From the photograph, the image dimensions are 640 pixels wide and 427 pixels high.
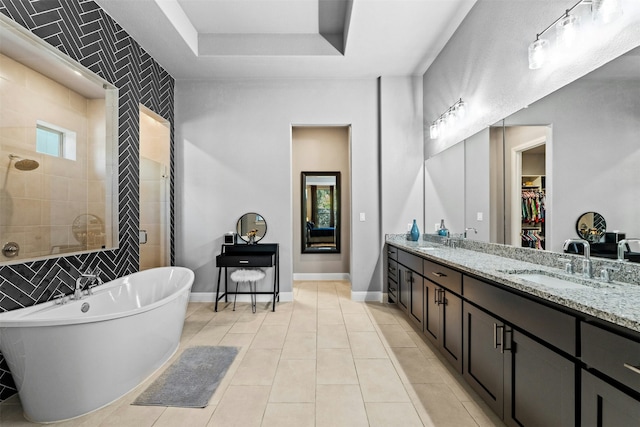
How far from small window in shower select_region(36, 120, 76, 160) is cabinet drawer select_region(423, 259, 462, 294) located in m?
3.06

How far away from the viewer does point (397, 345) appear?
2.91 metres

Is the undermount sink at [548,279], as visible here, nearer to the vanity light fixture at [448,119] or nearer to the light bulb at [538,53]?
the light bulb at [538,53]

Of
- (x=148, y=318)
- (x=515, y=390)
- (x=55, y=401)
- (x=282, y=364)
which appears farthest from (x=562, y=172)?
(x=55, y=401)

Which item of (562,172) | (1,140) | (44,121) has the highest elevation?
(44,121)

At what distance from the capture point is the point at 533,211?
2.24m

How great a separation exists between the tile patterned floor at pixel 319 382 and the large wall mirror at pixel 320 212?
2.22 metres

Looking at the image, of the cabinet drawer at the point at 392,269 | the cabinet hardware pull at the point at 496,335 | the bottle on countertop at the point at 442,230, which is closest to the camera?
the cabinet hardware pull at the point at 496,335

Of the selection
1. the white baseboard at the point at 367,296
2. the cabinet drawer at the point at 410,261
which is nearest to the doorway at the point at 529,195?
the cabinet drawer at the point at 410,261

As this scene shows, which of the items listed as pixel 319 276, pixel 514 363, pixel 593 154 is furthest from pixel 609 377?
pixel 319 276

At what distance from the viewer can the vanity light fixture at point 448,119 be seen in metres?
3.29

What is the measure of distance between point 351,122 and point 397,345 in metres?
2.88

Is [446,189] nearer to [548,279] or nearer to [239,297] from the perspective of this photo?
[548,279]

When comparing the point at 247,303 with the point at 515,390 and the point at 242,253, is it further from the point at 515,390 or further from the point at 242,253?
the point at 515,390

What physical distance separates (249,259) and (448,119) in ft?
9.20
